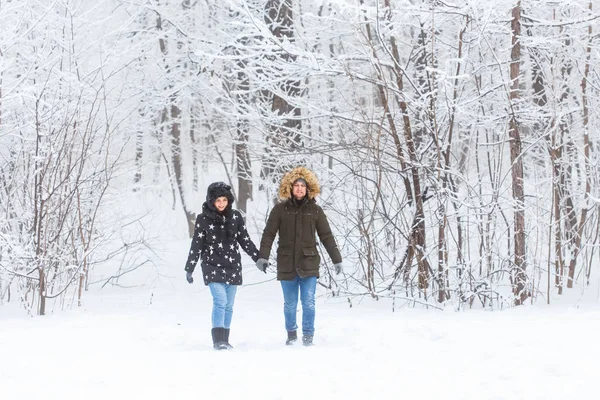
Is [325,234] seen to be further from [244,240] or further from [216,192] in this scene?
[216,192]

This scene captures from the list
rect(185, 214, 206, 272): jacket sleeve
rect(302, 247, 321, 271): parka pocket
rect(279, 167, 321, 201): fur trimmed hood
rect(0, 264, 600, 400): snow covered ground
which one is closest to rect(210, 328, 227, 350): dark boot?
rect(0, 264, 600, 400): snow covered ground

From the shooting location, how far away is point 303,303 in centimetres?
610

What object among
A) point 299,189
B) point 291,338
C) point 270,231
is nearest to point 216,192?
point 270,231

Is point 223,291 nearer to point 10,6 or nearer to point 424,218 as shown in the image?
point 424,218

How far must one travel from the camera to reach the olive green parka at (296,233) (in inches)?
238

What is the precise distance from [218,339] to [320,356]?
0.93 meters

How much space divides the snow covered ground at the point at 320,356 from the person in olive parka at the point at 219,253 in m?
0.29

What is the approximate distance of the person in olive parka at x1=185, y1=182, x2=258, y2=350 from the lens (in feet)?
19.6

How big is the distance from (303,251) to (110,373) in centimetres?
190

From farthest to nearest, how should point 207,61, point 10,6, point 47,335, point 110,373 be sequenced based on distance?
point 207,61 < point 10,6 < point 47,335 < point 110,373

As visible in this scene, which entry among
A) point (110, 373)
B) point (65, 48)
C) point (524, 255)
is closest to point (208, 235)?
point (110, 373)

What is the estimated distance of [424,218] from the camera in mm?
7746

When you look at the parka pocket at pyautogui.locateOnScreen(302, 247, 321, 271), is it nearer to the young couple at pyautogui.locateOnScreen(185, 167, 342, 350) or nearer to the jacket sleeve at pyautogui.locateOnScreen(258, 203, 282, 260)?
the young couple at pyautogui.locateOnScreen(185, 167, 342, 350)

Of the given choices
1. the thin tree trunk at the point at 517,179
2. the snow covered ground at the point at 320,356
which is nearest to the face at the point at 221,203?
the snow covered ground at the point at 320,356
